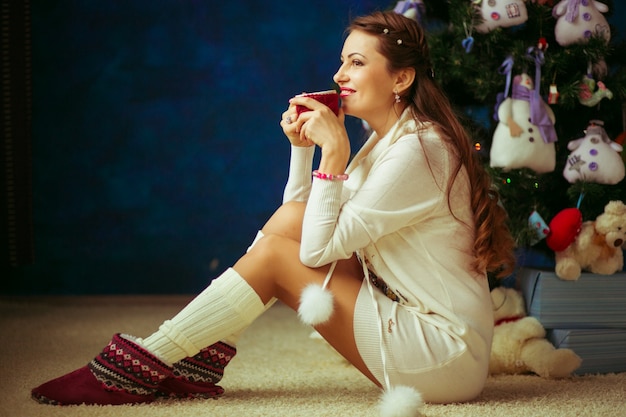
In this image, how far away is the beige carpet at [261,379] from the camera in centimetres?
167

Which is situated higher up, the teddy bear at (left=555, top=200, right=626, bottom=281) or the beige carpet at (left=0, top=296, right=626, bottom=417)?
the teddy bear at (left=555, top=200, right=626, bottom=281)

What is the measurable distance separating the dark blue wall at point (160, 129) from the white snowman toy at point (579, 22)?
56.2 inches

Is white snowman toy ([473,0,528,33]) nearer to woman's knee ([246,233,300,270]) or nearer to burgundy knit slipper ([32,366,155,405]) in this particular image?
woman's knee ([246,233,300,270])

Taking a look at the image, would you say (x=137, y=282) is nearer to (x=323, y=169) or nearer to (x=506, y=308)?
(x=506, y=308)

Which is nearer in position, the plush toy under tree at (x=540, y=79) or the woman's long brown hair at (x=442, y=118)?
the woman's long brown hair at (x=442, y=118)

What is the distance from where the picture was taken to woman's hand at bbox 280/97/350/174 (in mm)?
1654

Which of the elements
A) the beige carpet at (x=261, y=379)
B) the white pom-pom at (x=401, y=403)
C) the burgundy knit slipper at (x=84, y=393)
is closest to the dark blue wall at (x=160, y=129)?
the beige carpet at (x=261, y=379)

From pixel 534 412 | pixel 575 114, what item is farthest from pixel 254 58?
pixel 534 412

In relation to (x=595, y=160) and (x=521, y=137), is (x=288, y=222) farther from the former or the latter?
(x=595, y=160)

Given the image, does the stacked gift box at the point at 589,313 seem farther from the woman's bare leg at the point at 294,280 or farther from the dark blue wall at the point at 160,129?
the dark blue wall at the point at 160,129

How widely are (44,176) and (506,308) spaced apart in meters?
2.21

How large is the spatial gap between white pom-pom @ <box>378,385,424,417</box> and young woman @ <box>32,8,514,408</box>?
0.04 meters

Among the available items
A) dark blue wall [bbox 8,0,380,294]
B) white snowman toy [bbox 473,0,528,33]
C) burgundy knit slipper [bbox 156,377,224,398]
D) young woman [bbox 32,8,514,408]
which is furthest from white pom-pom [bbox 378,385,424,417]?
dark blue wall [bbox 8,0,380,294]

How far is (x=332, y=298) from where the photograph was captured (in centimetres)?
165
